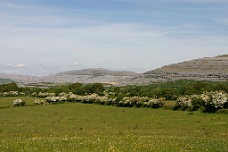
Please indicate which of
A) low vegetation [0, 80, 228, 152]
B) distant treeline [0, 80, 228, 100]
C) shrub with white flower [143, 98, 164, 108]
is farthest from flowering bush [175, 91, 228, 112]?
distant treeline [0, 80, 228, 100]

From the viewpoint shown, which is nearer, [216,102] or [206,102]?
[216,102]

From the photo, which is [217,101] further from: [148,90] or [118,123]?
[148,90]

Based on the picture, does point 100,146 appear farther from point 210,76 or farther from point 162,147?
point 210,76

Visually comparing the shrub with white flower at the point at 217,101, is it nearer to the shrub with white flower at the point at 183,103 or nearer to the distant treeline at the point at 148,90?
the shrub with white flower at the point at 183,103

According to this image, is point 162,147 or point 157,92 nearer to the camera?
point 162,147

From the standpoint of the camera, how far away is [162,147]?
19734 millimetres

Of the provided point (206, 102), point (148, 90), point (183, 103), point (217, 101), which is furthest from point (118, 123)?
point (148, 90)

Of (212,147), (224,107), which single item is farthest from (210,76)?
(212,147)

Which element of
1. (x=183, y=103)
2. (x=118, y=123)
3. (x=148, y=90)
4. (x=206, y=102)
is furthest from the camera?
(x=148, y=90)

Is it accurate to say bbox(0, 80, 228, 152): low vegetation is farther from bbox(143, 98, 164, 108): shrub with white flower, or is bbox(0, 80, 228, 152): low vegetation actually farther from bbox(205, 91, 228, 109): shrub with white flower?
bbox(143, 98, 164, 108): shrub with white flower

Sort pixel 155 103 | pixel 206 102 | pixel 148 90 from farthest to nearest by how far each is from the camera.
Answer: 1. pixel 148 90
2. pixel 155 103
3. pixel 206 102

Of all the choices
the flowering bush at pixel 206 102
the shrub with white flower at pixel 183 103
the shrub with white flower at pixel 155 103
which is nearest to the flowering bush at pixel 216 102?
the flowering bush at pixel 206 102

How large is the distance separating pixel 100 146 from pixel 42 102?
85.3 m

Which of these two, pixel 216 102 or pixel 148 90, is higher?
pixel 148 90
